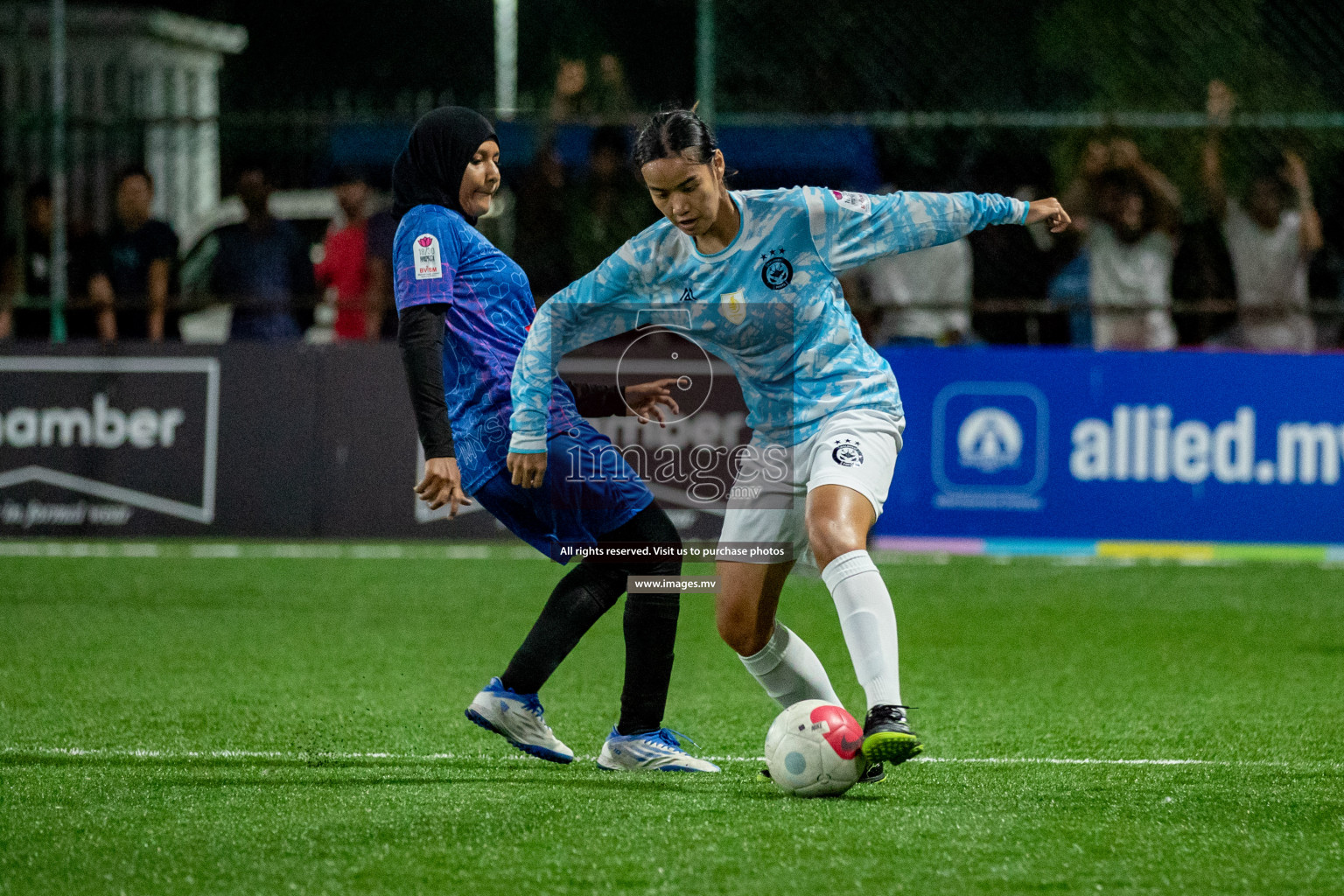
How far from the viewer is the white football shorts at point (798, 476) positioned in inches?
179

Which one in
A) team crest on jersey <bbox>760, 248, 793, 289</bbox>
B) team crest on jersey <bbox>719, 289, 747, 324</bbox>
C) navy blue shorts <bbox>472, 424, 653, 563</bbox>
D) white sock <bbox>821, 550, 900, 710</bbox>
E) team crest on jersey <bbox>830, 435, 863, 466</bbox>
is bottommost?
white sock <bbox>821, 550, 900, 710</bbox>

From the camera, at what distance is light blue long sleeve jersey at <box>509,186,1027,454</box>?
15.2 ft

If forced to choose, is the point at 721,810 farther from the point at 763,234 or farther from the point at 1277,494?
the point at 1277,494

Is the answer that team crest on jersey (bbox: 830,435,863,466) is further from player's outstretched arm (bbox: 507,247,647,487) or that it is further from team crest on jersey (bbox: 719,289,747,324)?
player's outstretched arm (bbox: 507,247,647,487)

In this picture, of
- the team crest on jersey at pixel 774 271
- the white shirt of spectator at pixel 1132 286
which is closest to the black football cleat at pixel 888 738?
the team crest on jersey at pixel 774 271

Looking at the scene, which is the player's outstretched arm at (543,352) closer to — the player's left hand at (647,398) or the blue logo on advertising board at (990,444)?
the player's left hand at (647,398)

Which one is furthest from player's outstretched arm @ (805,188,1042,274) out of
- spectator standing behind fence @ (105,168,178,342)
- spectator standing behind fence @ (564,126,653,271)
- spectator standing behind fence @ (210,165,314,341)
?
spectator standing behind fence @ (105,168,178,342)

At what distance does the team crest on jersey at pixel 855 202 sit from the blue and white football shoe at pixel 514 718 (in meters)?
1.62

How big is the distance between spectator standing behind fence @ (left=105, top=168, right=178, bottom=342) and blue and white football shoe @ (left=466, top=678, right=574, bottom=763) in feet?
22.4

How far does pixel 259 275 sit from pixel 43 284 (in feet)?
5.24

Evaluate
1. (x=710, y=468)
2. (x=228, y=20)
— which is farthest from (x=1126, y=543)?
(x=228, y=20)

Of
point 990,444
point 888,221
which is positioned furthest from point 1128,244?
point 888,221

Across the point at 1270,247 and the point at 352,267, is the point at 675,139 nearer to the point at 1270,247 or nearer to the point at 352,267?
the point at 352,267

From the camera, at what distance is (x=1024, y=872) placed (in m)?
3.66
